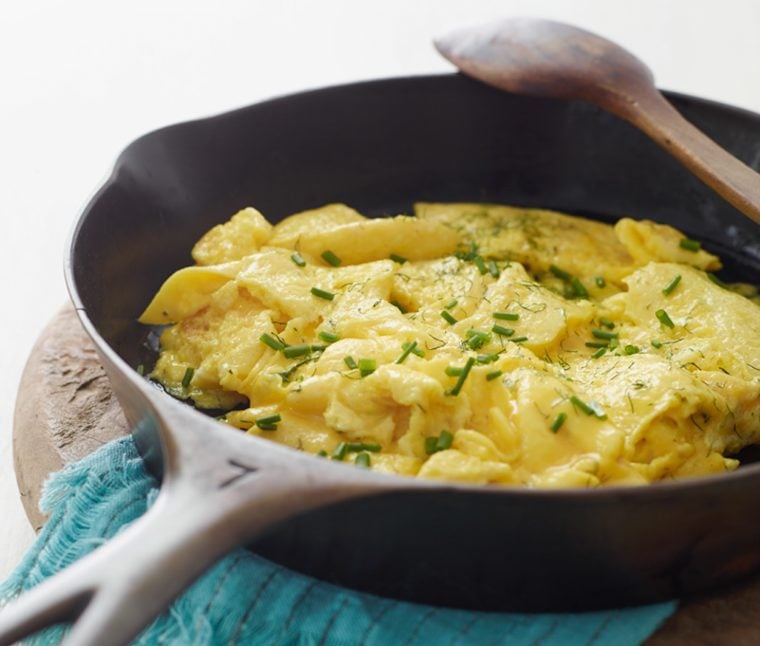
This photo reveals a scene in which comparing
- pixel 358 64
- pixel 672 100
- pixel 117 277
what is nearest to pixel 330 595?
pixel 117 277

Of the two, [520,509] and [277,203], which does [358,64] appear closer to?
[277,203]

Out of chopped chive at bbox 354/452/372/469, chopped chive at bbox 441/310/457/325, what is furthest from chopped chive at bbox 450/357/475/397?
chopped chive at bbox 441/310/457/325

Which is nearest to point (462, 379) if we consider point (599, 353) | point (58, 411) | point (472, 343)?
point (472, 343)

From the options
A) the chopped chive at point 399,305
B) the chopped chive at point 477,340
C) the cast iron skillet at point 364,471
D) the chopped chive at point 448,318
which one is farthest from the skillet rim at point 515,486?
the chopped chive at point 399,305

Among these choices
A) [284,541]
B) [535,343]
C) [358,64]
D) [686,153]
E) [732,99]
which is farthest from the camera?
[358,64]

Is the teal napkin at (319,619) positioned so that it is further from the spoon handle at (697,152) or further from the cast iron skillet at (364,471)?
the spoon handle at (697,152)

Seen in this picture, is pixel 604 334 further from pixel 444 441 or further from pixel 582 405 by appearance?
pixel 444 441
